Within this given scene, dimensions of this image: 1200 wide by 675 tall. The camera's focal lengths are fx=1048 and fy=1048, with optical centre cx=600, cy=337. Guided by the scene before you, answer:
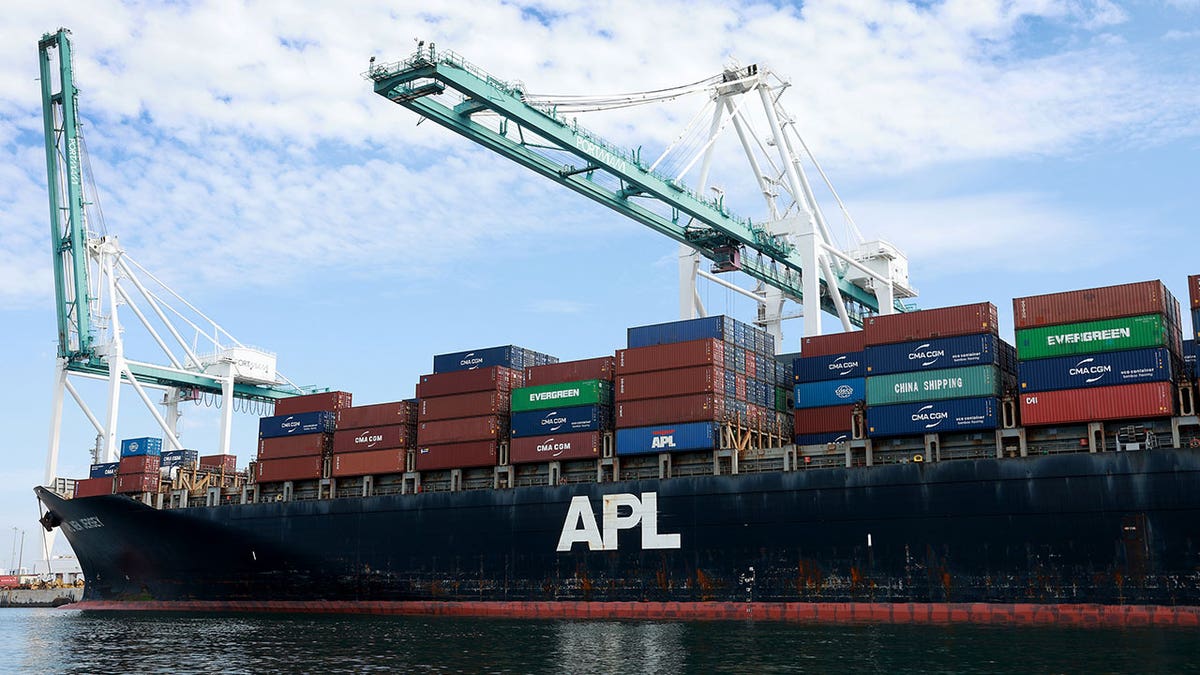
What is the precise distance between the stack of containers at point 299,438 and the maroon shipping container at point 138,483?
8020 millimetres

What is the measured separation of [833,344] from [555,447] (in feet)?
37.6

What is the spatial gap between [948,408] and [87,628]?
33.3 m

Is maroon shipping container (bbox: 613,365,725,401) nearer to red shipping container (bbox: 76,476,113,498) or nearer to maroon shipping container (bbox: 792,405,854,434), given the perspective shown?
maroon shipping container (bbox: 792,405,854,434)

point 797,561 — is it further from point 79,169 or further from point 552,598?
point 79,169

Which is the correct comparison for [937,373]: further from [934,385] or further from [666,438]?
[666,438]

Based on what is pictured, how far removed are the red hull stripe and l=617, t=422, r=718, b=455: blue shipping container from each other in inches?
219

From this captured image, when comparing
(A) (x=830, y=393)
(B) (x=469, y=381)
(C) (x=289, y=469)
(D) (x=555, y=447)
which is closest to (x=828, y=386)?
(A) (x=830, y=393)

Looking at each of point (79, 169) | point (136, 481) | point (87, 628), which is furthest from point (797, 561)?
point (79, 169)

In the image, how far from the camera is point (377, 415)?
154 ft

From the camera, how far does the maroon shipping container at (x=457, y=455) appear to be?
142 ft

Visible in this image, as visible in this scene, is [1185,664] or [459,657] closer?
[1185,664]

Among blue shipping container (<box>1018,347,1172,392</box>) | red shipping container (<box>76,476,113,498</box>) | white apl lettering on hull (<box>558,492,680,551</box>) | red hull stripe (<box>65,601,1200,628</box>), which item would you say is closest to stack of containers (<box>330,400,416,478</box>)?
red hull stripe (<box>65,601,1200,628</box>)

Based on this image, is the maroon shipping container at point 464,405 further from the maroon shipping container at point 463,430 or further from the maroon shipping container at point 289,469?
the maroon shipping container at point 289,469

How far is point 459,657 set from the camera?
26797mm
